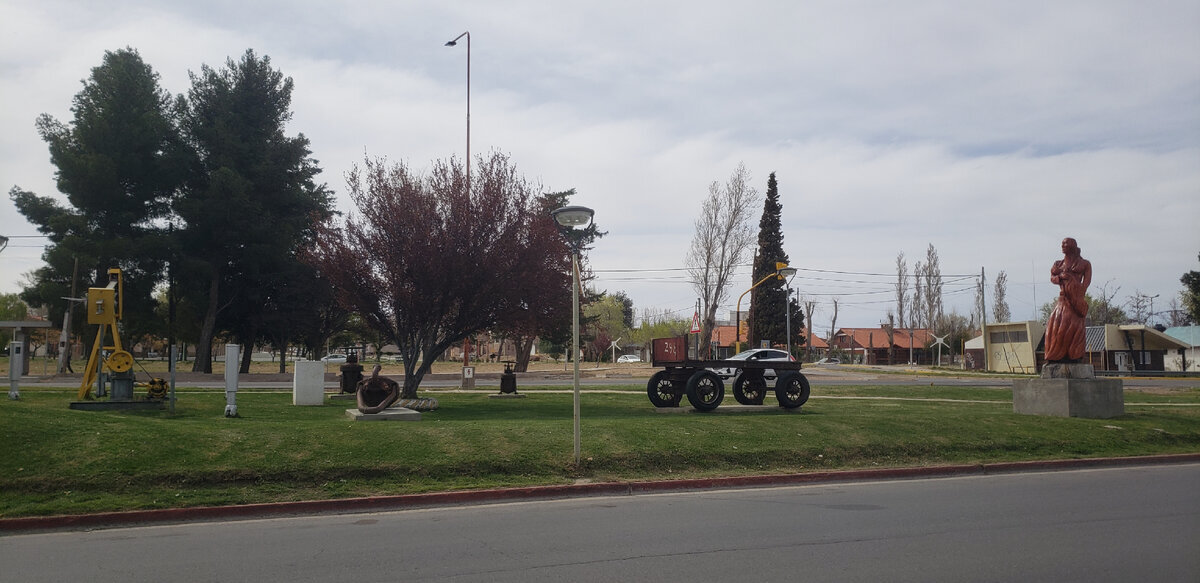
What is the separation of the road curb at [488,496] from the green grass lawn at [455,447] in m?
0.26

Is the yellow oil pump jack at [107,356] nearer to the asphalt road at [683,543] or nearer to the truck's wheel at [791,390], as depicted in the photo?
the asphalt road at [683,543]

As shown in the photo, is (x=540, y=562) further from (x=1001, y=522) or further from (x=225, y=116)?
(x=225, y=116)

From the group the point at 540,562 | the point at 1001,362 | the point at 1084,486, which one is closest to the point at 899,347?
the point at 1001,362

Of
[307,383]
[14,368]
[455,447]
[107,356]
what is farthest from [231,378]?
[455,447]

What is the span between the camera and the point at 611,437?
14.0 m

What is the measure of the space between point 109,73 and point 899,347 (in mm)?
84084

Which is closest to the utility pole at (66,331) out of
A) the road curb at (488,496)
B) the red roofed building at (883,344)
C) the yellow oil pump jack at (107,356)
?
the yellow oil pump jack at (107,356)

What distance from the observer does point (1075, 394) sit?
A: 62.9ft

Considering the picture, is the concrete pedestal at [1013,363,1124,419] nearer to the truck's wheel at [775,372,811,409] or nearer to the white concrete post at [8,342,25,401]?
the truck's wheel at [775,372,811,409]

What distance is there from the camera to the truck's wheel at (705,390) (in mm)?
18625

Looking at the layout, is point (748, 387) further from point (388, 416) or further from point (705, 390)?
point (388, 416)

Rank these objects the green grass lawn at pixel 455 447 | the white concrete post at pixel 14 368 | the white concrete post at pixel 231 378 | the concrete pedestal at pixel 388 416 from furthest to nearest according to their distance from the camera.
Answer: the white concrete post at pixel 14 368, the white concrete post at pixel 231 378, the concrete pedestal at pixel 388 416, the green grass lawn at pixel 455 447

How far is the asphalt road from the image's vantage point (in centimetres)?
679

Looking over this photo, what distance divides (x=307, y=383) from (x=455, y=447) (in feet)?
32.0
